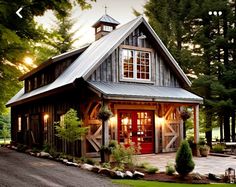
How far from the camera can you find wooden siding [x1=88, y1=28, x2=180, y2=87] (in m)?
16.0

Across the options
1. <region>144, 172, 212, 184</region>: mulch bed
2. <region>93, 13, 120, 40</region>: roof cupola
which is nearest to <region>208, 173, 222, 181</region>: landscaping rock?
<region>144, 172, 212, 184</region>: mulch bed

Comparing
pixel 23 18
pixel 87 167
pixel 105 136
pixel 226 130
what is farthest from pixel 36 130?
pixel 23 18

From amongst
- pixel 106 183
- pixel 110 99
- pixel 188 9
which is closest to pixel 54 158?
pixel 110 99

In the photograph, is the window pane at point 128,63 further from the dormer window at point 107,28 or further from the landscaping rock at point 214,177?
the landscaping rock at point 214,177

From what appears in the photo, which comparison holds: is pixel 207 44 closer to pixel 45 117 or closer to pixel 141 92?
pixel 141 92

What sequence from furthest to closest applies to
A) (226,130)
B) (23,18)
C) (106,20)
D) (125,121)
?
(226,130) < (106,20) < (125,121) < (23,18)

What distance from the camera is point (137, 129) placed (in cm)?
1703

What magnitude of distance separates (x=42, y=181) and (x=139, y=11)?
18.5 m

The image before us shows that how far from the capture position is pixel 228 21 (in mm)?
21609

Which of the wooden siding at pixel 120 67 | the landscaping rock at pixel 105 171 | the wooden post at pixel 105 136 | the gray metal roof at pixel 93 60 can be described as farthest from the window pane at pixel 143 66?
the landscaping rock at pixel 105 171

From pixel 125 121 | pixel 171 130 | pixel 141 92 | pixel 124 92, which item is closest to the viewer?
pixel 124 92

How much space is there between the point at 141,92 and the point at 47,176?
668 cm

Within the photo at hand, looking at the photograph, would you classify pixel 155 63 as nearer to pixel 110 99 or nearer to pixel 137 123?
pixel 137 123

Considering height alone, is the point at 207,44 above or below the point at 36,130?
above
